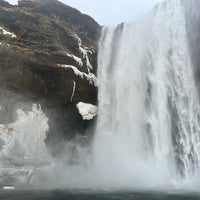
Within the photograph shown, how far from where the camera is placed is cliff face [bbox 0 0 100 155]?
133 feet

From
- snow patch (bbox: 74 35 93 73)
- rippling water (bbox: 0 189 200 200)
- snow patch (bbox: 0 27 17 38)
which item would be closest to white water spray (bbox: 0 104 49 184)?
rippling water (bbox: 0 189 200 200)

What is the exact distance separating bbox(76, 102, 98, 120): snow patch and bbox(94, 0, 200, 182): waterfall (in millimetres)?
781

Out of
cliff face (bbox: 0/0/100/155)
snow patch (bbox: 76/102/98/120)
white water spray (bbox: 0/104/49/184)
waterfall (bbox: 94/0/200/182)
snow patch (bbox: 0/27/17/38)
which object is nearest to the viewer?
waterfall (bbox: 94/0/200/182)

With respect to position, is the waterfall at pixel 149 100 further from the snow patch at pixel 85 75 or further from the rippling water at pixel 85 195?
the rippling water at pixel 85 195

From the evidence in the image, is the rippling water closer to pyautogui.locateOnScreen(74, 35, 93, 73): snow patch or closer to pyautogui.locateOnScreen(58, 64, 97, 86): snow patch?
pyautogui.locateOnScreen(58, 64, 97, 86): snow patch

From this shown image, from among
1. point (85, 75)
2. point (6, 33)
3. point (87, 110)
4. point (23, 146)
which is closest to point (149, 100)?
point (87, 110)

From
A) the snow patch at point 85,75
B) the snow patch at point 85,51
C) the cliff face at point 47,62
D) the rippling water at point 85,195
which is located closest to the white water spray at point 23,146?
the cliff face at point 47,62

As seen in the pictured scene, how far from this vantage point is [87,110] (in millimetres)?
42406

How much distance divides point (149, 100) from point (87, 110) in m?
6.22

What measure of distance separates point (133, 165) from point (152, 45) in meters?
10.6

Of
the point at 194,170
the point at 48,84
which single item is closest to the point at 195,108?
the point at 194,170

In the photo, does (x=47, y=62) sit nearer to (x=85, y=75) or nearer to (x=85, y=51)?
(x=85, y=75)

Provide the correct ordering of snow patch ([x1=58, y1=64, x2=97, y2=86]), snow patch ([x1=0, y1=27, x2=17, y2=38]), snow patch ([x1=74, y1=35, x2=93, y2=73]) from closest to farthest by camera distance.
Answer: snow patch ([x1=0, y1=27, x2=17, y2=38]) → snow patch ([x1=58, y1=64, x2=97, y2=86]) → snow patch ([x1=74, y1=35, x2=93, y2=73])

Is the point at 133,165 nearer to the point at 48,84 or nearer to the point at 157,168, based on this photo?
the point at 157,168
